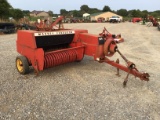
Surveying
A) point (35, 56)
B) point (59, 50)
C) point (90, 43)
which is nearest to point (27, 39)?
point (35, 56)

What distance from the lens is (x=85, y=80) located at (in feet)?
18.4

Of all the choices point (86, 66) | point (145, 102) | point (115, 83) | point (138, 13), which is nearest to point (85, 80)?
point (115, 83)

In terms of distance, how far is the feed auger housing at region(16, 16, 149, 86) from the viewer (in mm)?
5543

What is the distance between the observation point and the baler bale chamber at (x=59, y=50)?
18.2ft

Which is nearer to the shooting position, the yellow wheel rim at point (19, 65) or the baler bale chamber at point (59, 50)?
the baler bale chamber at point (59, 50)

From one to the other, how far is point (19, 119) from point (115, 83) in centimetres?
268

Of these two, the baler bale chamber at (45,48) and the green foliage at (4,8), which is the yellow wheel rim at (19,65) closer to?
the baler bale chamber at (45,48)

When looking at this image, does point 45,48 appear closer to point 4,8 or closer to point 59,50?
point 59,50

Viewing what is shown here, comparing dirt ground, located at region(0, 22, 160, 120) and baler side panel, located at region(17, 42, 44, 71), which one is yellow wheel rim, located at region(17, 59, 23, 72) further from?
baler side panel, located at region(17, 42, 44, 71)

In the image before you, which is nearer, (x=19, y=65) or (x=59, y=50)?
(x=59, y=50)

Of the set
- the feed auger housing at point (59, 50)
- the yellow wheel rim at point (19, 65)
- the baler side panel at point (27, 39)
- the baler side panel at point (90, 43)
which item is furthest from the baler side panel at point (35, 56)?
the baler side panel at point (90, 43)

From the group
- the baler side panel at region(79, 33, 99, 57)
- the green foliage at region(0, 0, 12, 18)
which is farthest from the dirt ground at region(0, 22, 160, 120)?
the green foliage at region(0, 0, 12, 18)

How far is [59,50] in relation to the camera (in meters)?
5.96

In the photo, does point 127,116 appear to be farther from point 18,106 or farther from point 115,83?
point 18,106
